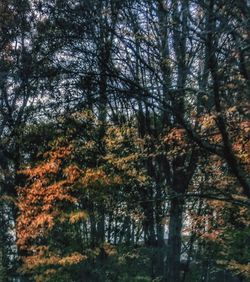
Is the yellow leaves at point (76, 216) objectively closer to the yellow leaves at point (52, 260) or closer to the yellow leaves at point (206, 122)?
the yellow leaves at point (52, 260)

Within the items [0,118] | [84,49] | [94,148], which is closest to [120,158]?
[94,148]

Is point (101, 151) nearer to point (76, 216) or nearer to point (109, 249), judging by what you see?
point (76, 216)

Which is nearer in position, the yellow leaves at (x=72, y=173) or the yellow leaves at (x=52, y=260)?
the yellow leaves at (x=52, y=260)

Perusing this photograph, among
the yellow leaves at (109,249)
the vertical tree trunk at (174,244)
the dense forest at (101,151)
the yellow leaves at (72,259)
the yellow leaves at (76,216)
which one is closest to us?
the yellow leaves at (76,216)

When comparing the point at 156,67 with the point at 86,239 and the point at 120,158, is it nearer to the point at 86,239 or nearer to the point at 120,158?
the point at 120,158

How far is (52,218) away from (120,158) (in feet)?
8.86

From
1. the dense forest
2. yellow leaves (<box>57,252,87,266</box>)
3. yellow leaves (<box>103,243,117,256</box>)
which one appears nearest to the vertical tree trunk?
the dense forest

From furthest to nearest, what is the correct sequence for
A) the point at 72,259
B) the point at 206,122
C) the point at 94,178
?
the point at 94,178, the point at 72,259, the point at 206,122

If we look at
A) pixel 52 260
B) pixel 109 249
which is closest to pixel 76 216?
pixel 52 260

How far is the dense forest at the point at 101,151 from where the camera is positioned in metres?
13.2

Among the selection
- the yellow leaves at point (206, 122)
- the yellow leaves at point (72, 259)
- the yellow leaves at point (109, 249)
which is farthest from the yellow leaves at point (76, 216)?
the yellow leaves at point (206, 122)

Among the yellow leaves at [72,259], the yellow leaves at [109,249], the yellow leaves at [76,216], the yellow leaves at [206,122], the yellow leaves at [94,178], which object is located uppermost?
the yellow leaves at [206,122]

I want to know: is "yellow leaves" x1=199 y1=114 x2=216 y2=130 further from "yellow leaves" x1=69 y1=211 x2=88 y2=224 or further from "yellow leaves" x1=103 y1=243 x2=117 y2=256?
"yellow leaves" x1=103 y1=243 x2=117 y2=256

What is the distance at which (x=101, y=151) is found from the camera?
14781 mm
